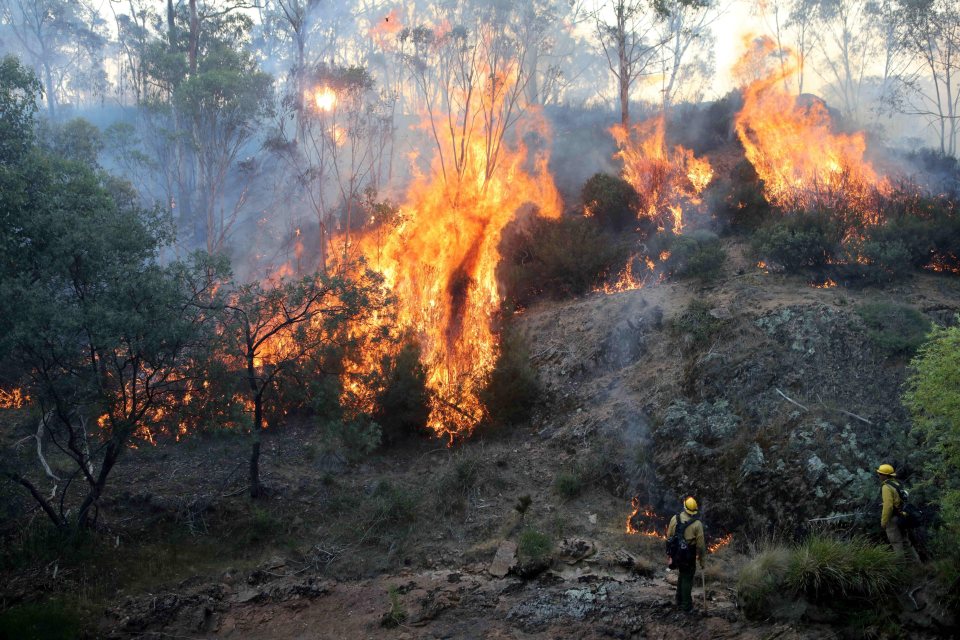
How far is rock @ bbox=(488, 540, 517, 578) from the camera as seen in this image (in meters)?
11.1

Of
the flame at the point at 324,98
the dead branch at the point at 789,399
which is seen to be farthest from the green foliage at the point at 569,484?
the flame at the point at 324,98

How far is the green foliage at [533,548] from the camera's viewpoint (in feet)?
36.3

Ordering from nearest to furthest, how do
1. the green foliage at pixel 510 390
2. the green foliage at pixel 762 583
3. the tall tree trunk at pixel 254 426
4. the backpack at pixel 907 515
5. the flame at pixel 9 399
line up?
the backpack at pixel 907 515 → the green foliage at pixel 762 583 → the tall tree trunk at pixel 254 426 → the flame at pixel 9 399 → the green foliage at pixel 510 390

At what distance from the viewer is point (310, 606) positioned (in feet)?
35.6

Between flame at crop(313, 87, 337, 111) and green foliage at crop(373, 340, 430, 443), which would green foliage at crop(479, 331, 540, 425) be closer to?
green foliage at crop(373, 340, 430, 443)

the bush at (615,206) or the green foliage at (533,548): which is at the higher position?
the bush at (615,206)

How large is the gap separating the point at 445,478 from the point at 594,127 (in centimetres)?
2530

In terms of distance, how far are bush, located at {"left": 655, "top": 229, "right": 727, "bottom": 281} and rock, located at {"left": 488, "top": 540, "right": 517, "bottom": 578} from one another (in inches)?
409

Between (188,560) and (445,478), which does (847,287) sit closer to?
(445,478)

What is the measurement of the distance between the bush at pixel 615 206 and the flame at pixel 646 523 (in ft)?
42.4

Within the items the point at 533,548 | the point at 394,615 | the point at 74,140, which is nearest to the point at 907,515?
the point at 533,548

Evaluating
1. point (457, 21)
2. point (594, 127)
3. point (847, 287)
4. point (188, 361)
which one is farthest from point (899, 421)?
point (457, 21)

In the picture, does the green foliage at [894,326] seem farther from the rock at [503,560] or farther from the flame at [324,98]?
the flame at [324,98]

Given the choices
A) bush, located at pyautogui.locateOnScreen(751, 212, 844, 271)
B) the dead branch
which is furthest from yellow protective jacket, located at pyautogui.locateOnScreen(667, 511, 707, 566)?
bush, located at pyautogui.locateOnScreen(751, 212, 844, 271)
